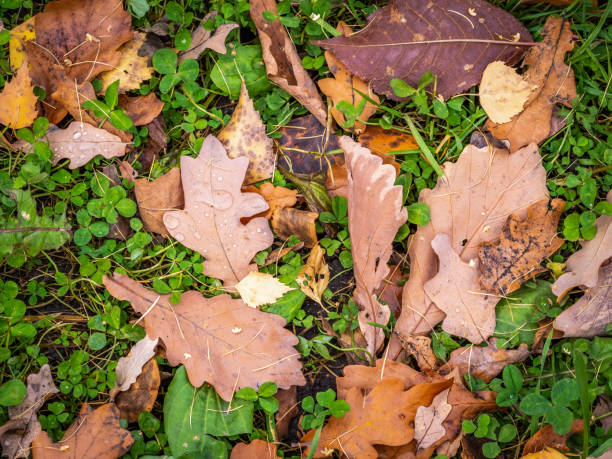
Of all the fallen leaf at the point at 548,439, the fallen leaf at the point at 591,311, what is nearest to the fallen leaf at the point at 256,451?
the fallen leaf at the point at 548,439

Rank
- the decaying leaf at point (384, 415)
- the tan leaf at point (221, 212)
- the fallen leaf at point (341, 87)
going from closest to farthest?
the decaying leaf at point (384, 415), the tan leaf at point (221, 212), the fallen leaf at point (341, 87)

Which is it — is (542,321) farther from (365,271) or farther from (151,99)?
(151,99)

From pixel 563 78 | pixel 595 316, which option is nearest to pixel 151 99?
pixel 563 78

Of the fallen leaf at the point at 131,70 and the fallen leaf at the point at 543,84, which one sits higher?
the fallen leaf at the point at 543,84

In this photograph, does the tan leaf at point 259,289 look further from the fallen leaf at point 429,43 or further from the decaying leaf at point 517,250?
the fallen leaf at point 429,43

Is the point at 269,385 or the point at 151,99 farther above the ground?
the point at 151,99

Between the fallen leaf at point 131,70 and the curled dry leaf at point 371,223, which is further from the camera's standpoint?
the fallen leaf at point 131,70

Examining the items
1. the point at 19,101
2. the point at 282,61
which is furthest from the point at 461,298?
the point at 19,101

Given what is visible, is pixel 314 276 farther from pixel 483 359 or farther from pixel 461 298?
pixel 483 359
